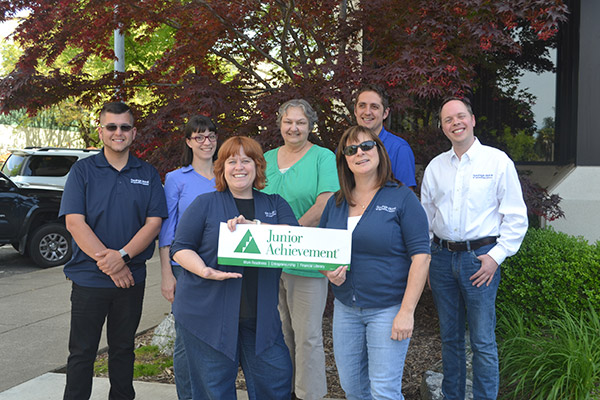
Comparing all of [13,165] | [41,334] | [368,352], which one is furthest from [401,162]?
[13,165]

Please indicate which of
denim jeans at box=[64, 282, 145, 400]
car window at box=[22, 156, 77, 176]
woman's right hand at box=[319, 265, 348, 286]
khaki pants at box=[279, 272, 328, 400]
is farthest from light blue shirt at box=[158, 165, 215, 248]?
car window at box=[22, 156, 77, 176]

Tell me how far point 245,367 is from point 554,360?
7.67 ft

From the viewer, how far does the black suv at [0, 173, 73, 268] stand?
9.97 metres

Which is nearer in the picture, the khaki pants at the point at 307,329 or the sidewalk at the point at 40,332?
the khaki pants at the point at 307,329

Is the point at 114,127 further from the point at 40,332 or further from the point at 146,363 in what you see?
the point at 40,332

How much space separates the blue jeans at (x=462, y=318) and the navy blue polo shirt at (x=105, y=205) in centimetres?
184

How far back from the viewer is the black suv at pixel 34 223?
997 centimetres

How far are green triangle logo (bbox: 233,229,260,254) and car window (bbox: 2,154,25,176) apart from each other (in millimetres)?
10630

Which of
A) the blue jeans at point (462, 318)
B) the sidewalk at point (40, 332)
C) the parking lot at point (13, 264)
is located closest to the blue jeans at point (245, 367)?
the blue jeans at point (462, 318)

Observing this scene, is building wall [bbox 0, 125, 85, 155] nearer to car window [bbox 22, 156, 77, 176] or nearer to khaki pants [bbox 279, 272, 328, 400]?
car window [bbox 22, 156, 77, 176]

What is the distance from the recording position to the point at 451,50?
4867 millimetres

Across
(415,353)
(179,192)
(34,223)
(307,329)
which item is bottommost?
(415,353)

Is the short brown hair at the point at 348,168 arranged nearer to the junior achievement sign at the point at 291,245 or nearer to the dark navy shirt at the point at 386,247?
the dark navy shirt at the point at 386,247

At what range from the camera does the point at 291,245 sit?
2.75 m
